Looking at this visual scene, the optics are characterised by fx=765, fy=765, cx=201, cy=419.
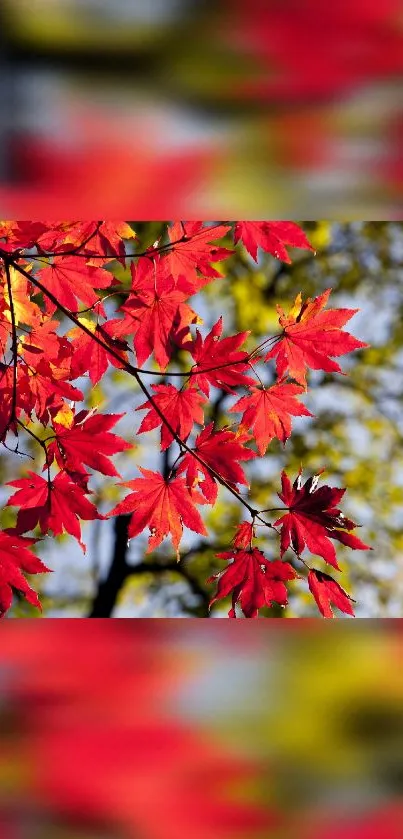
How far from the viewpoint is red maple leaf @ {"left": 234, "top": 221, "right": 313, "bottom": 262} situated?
1.11 m

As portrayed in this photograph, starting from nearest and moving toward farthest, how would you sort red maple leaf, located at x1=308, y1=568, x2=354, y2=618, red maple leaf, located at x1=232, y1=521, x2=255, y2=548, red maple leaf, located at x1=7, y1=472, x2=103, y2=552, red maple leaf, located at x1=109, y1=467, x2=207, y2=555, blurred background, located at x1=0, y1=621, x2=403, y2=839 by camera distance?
blurred background, located at x1=0, y1=621, x2=403, y2=839 < red maple leaf, located at x1=308, y1=568, x2=354, y2=618 < red maple leaf, located at x1=7, y1=472, x2=103, y2=552 < red maple leaf, located at x1=109, y1=467, x2=207, y2=555 < red maple leaf, located at x1=232, y1=521, x2=255, y2=548

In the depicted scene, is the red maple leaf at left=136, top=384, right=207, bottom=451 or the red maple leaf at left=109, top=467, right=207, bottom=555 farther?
the red maple leaf at left=136, top=384, right=207, bottom=451

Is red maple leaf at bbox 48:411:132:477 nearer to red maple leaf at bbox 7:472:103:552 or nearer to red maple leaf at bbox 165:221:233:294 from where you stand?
red maple leaf at bbox 7:472:103:552

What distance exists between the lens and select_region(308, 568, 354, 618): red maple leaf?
101cm

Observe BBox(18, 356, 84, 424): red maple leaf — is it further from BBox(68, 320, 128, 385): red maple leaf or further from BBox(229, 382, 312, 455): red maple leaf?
BBox(229, 382, 312, 455): red maple leaf

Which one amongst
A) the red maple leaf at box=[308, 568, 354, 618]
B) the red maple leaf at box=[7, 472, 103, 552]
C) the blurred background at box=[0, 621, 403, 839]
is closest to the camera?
the blurred background at box=[0, 621, 403, 839]

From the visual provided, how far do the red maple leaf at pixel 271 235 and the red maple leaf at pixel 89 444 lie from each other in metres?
0.33

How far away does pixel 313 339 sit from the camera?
1.24 m

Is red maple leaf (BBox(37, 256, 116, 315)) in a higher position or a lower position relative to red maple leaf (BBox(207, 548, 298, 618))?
higher
